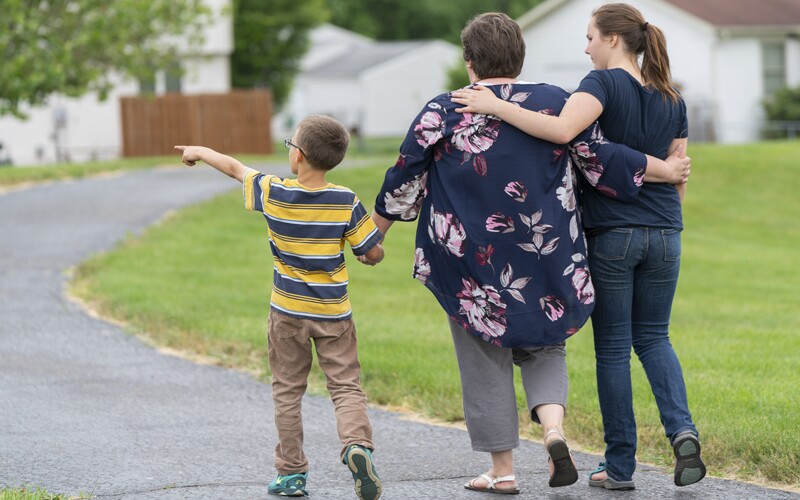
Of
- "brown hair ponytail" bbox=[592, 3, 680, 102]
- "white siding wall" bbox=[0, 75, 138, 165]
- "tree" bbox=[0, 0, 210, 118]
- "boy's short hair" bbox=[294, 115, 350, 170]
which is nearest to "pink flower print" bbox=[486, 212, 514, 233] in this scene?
"boy's short hair" bbox=[294, 115, 350, 170]

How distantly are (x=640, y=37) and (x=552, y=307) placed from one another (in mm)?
1143

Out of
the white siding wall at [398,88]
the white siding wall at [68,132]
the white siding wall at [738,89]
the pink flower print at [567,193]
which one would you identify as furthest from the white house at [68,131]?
the pink flower print at [567,193]

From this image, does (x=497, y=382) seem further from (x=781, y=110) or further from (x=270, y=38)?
(x=270, y=38)

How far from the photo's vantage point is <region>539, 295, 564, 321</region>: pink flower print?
4832 mm

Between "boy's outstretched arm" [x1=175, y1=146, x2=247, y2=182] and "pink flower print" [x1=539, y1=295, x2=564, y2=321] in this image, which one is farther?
"boy's outstretched arm" [x1=175, y1=146, x2=247, y2=182]

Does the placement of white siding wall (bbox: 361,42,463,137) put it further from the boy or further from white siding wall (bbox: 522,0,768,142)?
the boy

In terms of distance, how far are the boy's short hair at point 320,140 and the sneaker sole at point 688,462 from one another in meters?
1.77

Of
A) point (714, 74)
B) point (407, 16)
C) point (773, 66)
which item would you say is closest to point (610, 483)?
point (714, 74)

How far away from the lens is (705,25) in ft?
113

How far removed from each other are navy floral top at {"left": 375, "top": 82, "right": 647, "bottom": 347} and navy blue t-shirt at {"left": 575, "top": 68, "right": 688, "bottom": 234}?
73 millimetres

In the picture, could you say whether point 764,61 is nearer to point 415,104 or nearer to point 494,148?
point 415,104

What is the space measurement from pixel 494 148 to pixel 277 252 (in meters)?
0.97

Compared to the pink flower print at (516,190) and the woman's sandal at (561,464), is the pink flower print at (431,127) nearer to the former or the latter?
the pink flower print at (516,190)

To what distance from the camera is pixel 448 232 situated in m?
4.86
